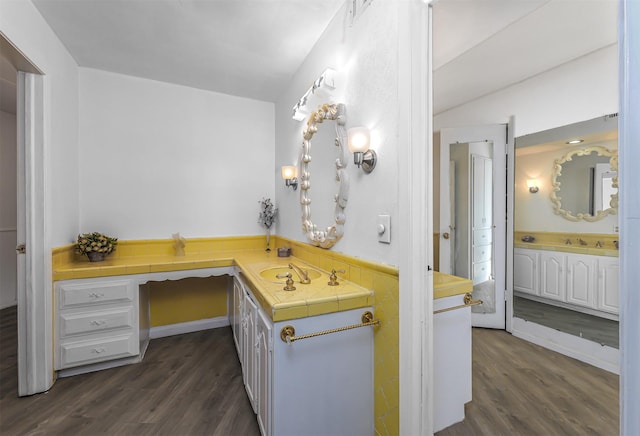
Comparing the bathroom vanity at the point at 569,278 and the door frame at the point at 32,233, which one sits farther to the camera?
the bathroom vanity at the point at 569,278

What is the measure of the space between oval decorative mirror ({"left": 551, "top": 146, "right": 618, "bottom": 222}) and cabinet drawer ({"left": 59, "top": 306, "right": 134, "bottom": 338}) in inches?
157

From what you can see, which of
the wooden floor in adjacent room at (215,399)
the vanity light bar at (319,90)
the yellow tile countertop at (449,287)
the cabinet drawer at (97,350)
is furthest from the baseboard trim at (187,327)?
the yellow tile countertop at (449,287)

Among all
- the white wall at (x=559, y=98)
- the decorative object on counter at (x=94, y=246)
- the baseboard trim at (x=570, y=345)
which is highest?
the white wall at (x=559, y=98)

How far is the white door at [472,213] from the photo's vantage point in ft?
9.57

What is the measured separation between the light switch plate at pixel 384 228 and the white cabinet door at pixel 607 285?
2238 millimetres

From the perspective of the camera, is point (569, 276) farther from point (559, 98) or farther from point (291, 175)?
point (291, 175)

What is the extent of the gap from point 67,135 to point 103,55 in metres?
0.76

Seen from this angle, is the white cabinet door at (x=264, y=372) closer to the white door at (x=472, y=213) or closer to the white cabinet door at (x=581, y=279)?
the white door at (x=472, y=213)

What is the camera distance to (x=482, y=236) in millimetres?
3020

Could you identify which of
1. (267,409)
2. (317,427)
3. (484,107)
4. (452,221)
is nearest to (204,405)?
(267,409)

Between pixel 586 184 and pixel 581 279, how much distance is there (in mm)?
857

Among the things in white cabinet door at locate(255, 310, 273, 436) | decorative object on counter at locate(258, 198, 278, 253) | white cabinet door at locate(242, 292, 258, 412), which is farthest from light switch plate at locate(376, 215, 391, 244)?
decorative object on counter at locate(258, 198, 278, 253)

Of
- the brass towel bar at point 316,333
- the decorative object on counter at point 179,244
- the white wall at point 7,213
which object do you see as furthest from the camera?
the white wall at point 7,213

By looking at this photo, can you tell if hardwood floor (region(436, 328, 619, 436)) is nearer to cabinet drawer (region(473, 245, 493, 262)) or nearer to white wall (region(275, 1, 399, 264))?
cabinet drawer (region(473, 245, 493, 262))
